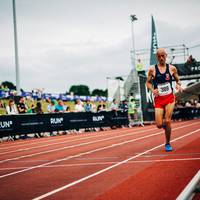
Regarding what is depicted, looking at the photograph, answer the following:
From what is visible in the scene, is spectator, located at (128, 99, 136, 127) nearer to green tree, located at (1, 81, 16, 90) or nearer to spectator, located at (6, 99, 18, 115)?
spectator, located at (6, 99, 18, 115)

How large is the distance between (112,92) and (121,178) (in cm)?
3412

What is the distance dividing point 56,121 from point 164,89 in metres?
14.3

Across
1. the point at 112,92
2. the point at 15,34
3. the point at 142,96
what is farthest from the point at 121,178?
the point at 112,92

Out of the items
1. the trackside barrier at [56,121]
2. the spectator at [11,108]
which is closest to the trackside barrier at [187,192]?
the trackside barrier at [56,121]

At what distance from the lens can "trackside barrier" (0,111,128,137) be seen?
772 inches

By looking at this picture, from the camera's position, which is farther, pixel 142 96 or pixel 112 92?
pixel 112 92

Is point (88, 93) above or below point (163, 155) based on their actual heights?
above

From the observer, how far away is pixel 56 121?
A: 2269 centimetres

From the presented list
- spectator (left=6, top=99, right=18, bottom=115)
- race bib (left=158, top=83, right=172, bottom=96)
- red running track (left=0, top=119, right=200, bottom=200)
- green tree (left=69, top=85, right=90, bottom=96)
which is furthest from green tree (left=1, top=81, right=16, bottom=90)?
red running track (left=0, top=119, right=200, bottom=200)

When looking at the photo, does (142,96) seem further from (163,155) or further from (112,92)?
(163,155)

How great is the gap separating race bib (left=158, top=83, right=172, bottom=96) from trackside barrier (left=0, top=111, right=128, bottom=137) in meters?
11.6

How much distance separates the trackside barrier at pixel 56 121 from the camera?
1961 centimetres

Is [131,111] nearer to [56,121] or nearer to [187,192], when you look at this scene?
[56,121]

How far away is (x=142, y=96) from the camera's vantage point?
3241 centimetres
